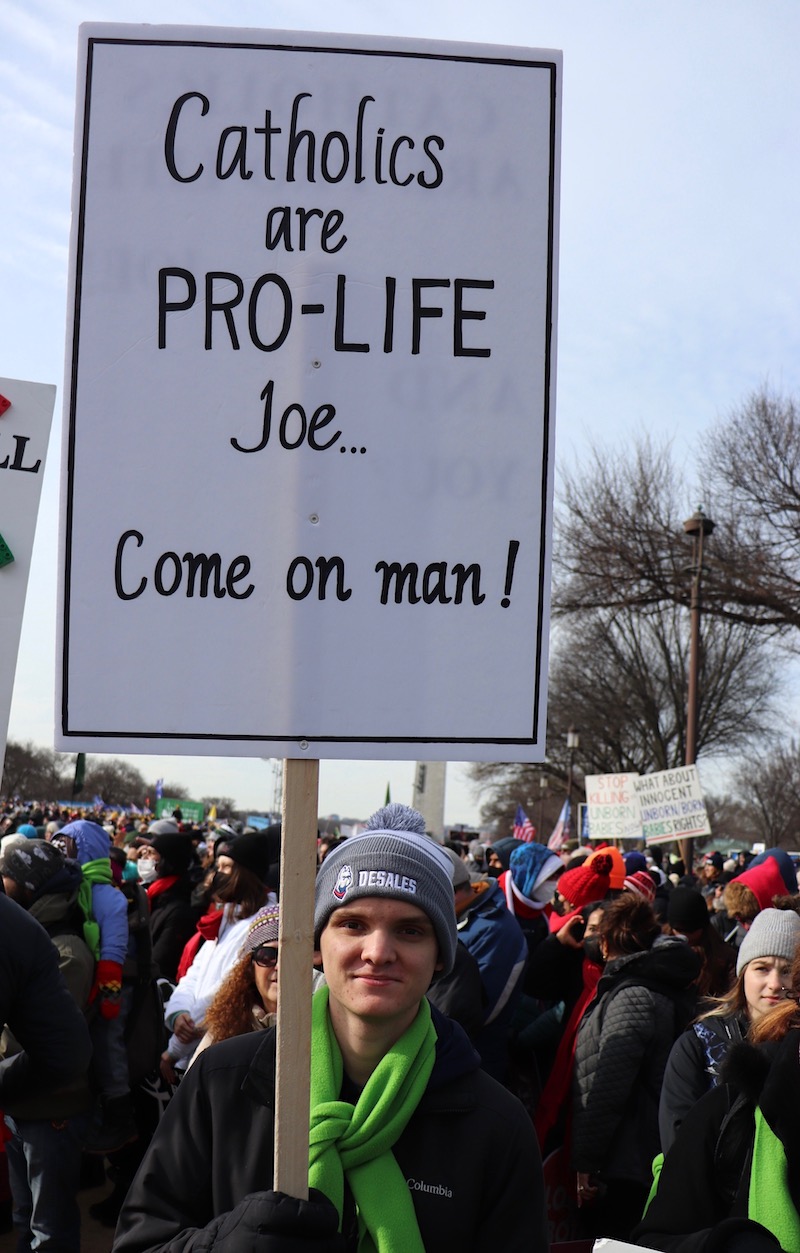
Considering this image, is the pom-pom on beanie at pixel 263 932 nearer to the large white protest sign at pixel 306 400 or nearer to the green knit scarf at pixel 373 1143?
the green knit scarf at pixel 373 1143

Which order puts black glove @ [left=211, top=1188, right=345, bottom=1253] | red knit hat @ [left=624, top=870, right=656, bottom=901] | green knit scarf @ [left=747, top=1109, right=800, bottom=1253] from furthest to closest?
1. red knit hat @ [left=624, top=870, right=656, bottom=901]
2. green knit scarf @ [left=747, top=1109, right=800, bottom=1253]
3. black glove @ [left=211, top=1188, right=345, bottom=1253]

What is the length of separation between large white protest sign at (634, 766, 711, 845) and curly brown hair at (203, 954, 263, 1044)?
1072 centimetres

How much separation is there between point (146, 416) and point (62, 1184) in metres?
3.75

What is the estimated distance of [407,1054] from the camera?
199cm

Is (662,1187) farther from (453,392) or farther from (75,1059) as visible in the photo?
(75,1059)

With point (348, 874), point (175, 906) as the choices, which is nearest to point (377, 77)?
point (348, 874)

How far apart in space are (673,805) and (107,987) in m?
9.70

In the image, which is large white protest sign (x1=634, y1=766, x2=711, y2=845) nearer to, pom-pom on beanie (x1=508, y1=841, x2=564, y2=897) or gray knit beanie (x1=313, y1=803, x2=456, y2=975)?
pom-pom on beanie (x1=508, y1=841, x2=564, y2=897)

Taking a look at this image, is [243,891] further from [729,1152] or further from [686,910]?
[729,1152]

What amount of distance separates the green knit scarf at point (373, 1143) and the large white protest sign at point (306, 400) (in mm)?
508

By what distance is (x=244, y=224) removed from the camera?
2.00m

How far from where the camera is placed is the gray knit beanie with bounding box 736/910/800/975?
151 inches

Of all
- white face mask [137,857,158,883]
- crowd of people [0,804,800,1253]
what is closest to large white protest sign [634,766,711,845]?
crowd of people [0,804,800,1253]

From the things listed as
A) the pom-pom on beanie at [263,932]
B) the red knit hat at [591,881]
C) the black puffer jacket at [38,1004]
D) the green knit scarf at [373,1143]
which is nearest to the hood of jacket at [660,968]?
the red knit hat at [591,881]
